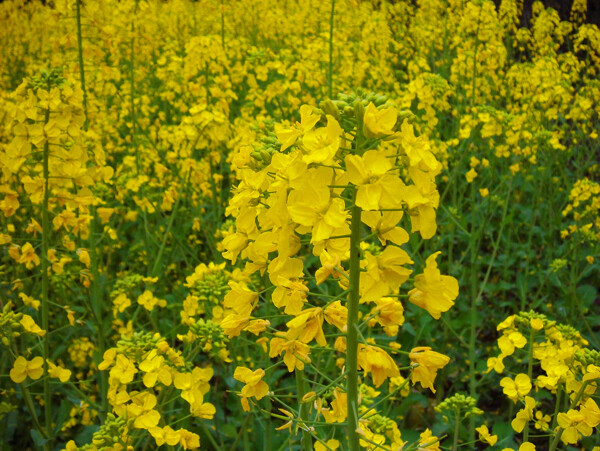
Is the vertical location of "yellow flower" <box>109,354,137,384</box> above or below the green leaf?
above

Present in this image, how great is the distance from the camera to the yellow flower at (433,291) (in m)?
1.29

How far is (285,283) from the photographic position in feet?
4.35

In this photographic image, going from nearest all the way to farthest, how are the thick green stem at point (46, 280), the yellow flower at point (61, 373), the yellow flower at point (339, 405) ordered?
the yellow flower at point (339, 405) < the yellow flower at point (61, 373) < the thick green stem at point (46, 280)

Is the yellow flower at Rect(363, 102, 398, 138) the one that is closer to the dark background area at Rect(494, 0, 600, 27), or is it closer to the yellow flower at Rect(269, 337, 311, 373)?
the yellow flower at Rect(269, 337, 311, 373)

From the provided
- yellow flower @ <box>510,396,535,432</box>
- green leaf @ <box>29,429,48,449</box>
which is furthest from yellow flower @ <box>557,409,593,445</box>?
green leaf @ <box>29,429,48,449</box>

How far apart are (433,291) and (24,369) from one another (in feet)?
5.59

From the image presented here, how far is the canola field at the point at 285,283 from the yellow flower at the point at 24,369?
0.9 inches

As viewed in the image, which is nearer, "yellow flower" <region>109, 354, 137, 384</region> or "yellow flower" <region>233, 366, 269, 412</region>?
"yellow flower" <region>233, 366, 269, 412</region>

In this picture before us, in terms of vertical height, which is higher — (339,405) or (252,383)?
(252,383)

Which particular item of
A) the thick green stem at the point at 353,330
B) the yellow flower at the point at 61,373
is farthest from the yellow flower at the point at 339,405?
the yellow flower at the point at 61,373

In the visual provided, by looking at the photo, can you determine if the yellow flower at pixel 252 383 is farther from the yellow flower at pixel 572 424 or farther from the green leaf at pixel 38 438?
the green leaf at pixel 38 438

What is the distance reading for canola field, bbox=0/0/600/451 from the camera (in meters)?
1.28

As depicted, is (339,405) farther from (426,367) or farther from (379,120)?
(379,120)

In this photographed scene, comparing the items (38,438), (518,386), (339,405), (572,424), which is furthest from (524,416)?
(38,438)
